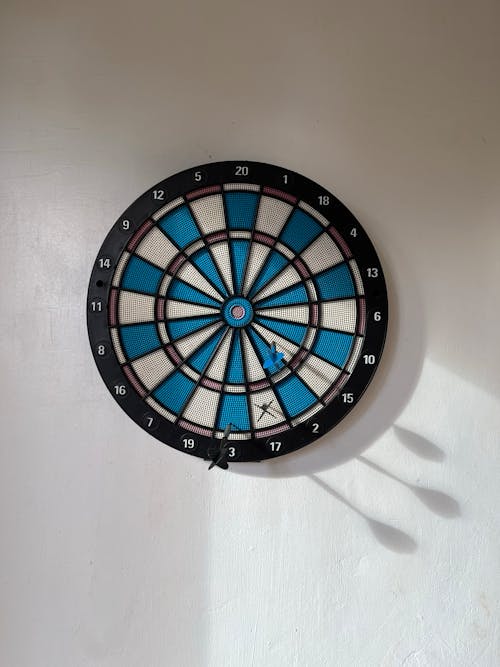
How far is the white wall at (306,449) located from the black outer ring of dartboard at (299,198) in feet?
0.17

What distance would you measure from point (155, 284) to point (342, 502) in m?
0.80

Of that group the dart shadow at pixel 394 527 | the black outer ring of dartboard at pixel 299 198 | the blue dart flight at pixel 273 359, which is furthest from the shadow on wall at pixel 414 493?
the blue dart flight at pixel 273 359

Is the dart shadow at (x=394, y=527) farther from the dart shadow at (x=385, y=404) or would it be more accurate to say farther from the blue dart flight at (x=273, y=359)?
the blue dart flight at (x=273, y=359)

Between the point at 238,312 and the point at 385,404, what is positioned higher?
the point at 238,312

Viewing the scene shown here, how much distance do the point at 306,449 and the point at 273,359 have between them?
0.27m

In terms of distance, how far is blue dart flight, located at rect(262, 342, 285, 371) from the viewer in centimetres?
236

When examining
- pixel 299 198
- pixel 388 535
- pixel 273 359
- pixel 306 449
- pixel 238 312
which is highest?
pixel 299 198

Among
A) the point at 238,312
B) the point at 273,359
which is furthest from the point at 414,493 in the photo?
the point at 238,312

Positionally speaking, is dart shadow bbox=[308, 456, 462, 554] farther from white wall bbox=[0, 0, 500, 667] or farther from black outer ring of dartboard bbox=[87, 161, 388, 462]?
black outer ring of dartboard bbox=[87, 161, 388, 462]

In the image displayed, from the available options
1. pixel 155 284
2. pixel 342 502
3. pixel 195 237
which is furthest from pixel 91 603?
pixel 195 237

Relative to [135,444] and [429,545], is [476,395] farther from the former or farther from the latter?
[135,444]

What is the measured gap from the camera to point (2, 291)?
7.85 ft

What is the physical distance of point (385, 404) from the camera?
240 centimetres

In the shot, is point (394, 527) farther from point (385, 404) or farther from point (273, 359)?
point (273, 359)
